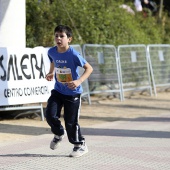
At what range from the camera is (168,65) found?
18.7m

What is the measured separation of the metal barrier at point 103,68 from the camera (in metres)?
15.4

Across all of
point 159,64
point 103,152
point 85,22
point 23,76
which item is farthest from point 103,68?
point 103,152

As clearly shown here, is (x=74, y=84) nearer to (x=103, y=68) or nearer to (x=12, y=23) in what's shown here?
(x=12, y=23)

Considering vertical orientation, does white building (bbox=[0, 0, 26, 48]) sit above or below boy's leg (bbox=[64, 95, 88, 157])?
above

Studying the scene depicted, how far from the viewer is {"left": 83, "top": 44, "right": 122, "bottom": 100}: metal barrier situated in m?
15.4

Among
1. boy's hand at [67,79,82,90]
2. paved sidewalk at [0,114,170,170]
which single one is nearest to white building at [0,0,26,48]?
paved sidewalk at [0,114,170,170]

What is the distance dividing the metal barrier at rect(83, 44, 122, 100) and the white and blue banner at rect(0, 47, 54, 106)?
3307mm

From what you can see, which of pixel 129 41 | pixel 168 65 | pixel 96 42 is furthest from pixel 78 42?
pixel 168 65

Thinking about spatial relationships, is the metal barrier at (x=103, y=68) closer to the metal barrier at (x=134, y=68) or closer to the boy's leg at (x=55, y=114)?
the metal barrier at (x=134, y=68)

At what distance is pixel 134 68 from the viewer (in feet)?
55.8

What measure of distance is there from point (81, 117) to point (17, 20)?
99.0 inches

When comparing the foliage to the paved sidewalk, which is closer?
the paved sidewalk

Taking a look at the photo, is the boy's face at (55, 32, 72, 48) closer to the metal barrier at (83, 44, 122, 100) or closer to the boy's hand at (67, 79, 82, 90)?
the boy's hand at (67, 79, 82, 90)

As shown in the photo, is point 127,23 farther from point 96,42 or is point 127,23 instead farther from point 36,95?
point 36,95
